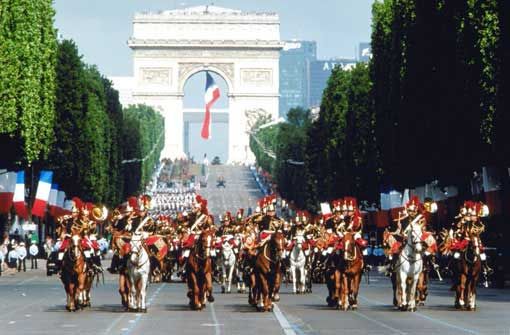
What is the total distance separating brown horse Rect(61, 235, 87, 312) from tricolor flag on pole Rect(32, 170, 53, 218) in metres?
47.0

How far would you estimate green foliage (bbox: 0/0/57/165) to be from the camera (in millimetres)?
72688

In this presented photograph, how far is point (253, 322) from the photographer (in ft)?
123

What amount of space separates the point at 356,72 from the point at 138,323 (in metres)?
87.9

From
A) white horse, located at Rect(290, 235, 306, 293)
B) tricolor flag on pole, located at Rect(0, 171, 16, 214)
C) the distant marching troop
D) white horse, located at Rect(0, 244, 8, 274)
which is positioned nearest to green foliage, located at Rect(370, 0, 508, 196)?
white horse, located at Rect(290, 235, 306, 293)

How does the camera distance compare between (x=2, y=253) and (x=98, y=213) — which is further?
(x=2, y=253)

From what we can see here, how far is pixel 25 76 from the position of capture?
2958 inches

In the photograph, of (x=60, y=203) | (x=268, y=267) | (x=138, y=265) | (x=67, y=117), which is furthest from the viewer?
(x=67, y=117)

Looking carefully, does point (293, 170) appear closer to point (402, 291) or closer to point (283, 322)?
point (402, 291)

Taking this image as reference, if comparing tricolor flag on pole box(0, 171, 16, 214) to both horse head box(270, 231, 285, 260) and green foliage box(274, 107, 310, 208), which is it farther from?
green foliage box(274, 107, 310, 208)

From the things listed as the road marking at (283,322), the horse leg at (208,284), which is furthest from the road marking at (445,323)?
the horse leg at (208,284)

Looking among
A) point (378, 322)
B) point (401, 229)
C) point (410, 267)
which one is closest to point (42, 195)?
point (401, 229)

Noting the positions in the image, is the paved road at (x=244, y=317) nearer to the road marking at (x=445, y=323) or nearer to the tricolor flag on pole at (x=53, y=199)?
the road marking at (x=445, y=323)

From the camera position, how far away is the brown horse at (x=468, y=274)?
43312 mm

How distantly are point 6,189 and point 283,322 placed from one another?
47090 mm
